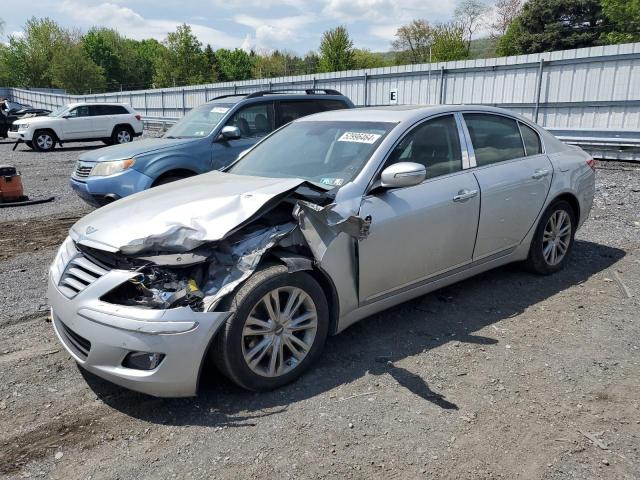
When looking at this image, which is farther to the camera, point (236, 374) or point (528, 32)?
point (528, 32)

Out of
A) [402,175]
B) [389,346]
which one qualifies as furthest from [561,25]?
[389,346]

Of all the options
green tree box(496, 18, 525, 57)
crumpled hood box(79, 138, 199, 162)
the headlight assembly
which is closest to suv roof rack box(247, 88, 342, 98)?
crumpled hood box(79, 138, 199, 162)

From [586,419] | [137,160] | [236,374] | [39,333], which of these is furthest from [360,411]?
[137,160]

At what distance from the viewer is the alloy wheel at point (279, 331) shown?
10.5ft

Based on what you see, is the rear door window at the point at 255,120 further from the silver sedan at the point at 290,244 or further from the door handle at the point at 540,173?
the door handle at the point at 540,173

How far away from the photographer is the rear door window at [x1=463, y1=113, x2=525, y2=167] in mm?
4555

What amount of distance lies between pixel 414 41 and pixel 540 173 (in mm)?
68382

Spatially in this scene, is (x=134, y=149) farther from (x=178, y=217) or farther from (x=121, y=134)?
(x=121, y=134)

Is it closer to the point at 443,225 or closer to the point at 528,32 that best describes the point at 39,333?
the point at 443,225

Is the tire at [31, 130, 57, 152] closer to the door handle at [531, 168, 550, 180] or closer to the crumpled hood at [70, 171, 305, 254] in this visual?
the crumpled hood at [70, 171, 305, 254]

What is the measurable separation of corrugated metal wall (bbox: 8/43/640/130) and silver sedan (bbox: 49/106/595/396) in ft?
29.5

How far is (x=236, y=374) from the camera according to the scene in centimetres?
311

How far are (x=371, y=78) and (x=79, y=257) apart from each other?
52.5 ft

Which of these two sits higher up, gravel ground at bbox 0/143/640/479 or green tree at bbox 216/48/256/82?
green tree at bbox 216/48/256/82
